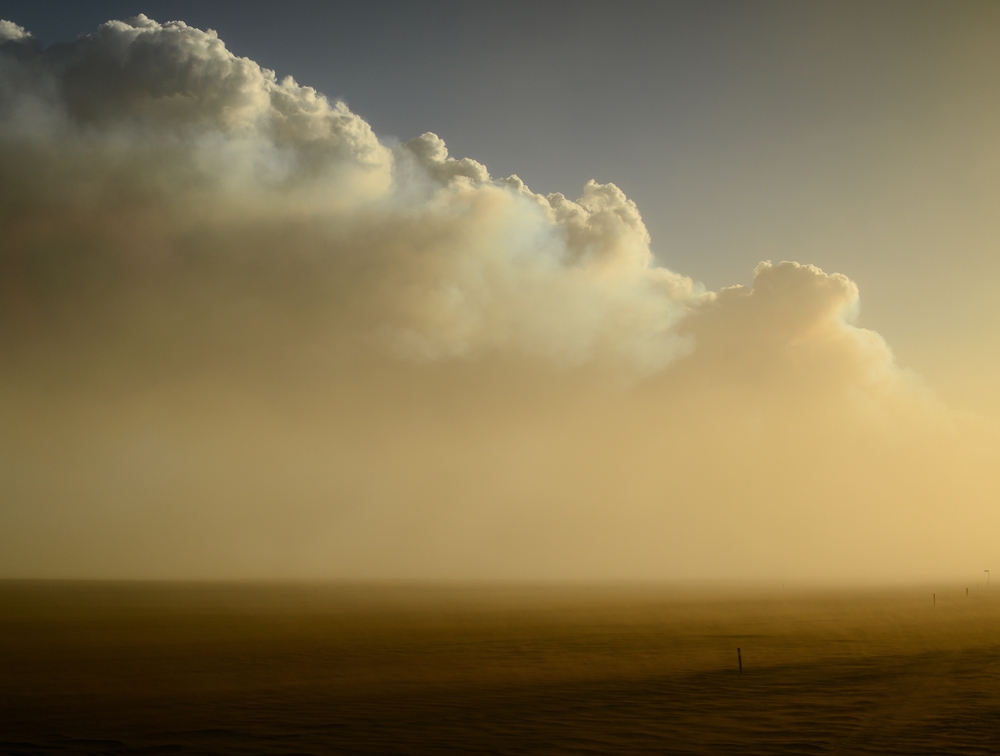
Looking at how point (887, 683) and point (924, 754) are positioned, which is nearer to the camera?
point (924, 754)

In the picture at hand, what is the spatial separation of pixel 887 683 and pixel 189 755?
21.7 metres

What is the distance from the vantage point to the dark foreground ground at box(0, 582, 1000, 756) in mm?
15703

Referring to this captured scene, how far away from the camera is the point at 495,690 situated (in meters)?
22.8

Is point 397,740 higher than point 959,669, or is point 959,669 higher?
point 397,740

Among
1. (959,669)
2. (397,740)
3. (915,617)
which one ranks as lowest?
(915,617)

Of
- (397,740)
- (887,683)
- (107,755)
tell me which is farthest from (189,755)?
(887,683)

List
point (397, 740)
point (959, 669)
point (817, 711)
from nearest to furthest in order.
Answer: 1. point (397, 740)
2. point (817, 711)
3. point (959, 669)

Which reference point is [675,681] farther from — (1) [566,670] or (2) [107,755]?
(2) [107,755]

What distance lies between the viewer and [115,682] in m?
24.5

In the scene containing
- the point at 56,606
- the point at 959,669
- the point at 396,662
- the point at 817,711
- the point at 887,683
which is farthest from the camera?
the point at 56,606

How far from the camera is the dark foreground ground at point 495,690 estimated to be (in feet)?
51.5

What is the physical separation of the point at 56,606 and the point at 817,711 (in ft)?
238

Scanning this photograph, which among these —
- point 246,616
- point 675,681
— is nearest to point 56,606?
point 246,616

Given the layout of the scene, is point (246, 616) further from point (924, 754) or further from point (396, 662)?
point (924, 754)
